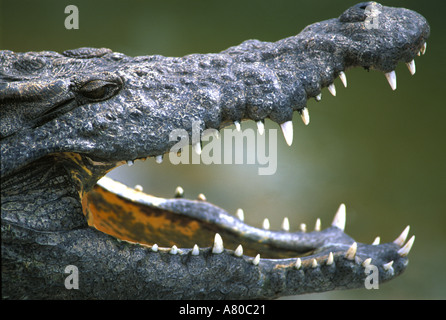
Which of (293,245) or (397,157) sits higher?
(397,157)

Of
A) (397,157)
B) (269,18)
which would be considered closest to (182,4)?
(269,18)

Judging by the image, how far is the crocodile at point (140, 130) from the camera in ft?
5.57

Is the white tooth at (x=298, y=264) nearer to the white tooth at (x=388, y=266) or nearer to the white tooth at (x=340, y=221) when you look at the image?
the white tooth at (x=388, y=266)

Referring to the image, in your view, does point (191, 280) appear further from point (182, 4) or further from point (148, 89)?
point (182, 4)

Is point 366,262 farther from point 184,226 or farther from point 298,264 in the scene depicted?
point 184,226

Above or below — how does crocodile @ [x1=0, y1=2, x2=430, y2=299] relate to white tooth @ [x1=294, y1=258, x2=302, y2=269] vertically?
above

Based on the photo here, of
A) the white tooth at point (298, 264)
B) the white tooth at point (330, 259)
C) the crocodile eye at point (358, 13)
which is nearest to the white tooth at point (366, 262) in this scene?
the white tooth at point (330, 259)

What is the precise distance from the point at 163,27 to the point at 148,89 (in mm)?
2933

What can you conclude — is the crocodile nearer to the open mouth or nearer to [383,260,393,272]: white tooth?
[383,260,393,272]: white tooth

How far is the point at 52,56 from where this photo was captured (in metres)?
1.94

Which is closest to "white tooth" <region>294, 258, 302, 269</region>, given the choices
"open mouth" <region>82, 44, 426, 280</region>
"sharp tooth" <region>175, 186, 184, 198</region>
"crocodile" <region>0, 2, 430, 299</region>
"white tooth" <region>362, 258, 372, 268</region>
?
"crocodile" <region>0, 2, 430, 299</region>

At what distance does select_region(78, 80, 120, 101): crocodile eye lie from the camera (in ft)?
5.66

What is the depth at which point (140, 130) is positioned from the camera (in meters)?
1.70

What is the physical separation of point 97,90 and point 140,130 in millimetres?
180
